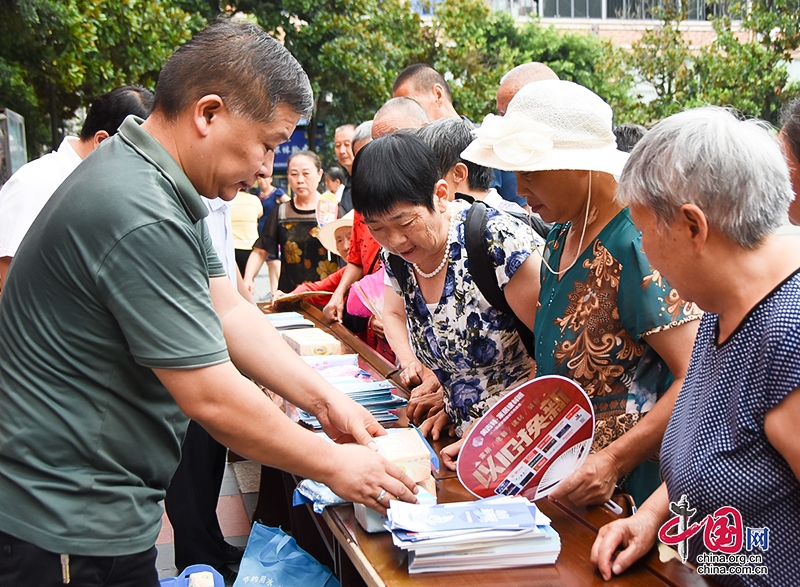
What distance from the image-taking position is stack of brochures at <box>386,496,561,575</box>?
154cm

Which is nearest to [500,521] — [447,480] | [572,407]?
[572,407]

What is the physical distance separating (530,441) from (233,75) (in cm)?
100

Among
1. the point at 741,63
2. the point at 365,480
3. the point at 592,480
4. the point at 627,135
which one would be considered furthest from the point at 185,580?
the point at 741,63

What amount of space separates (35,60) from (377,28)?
897cm

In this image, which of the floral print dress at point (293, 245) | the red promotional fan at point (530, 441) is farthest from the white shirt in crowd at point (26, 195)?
the floral print dress at point (293, 245)

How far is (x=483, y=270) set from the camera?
2244mm

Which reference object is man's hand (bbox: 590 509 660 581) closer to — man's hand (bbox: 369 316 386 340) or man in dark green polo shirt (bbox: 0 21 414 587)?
man in dark green polo shirt (bbox: 0 21 414 587)

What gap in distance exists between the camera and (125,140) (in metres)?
1.61

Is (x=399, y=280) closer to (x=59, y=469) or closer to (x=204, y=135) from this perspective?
(x=204, y=135)

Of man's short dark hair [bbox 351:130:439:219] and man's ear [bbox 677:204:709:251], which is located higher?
man's ear [bbox 677:204:709:251]

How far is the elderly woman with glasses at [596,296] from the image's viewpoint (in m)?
1.76

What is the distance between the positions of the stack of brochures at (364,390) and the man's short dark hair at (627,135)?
4.05 ft

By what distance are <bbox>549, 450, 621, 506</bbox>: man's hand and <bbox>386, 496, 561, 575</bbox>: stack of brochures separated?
0.67 ft

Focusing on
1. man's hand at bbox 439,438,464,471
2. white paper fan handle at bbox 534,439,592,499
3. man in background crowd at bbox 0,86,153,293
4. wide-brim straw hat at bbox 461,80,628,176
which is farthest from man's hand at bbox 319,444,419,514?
man in background crowd at bbox 0,86,153,293
